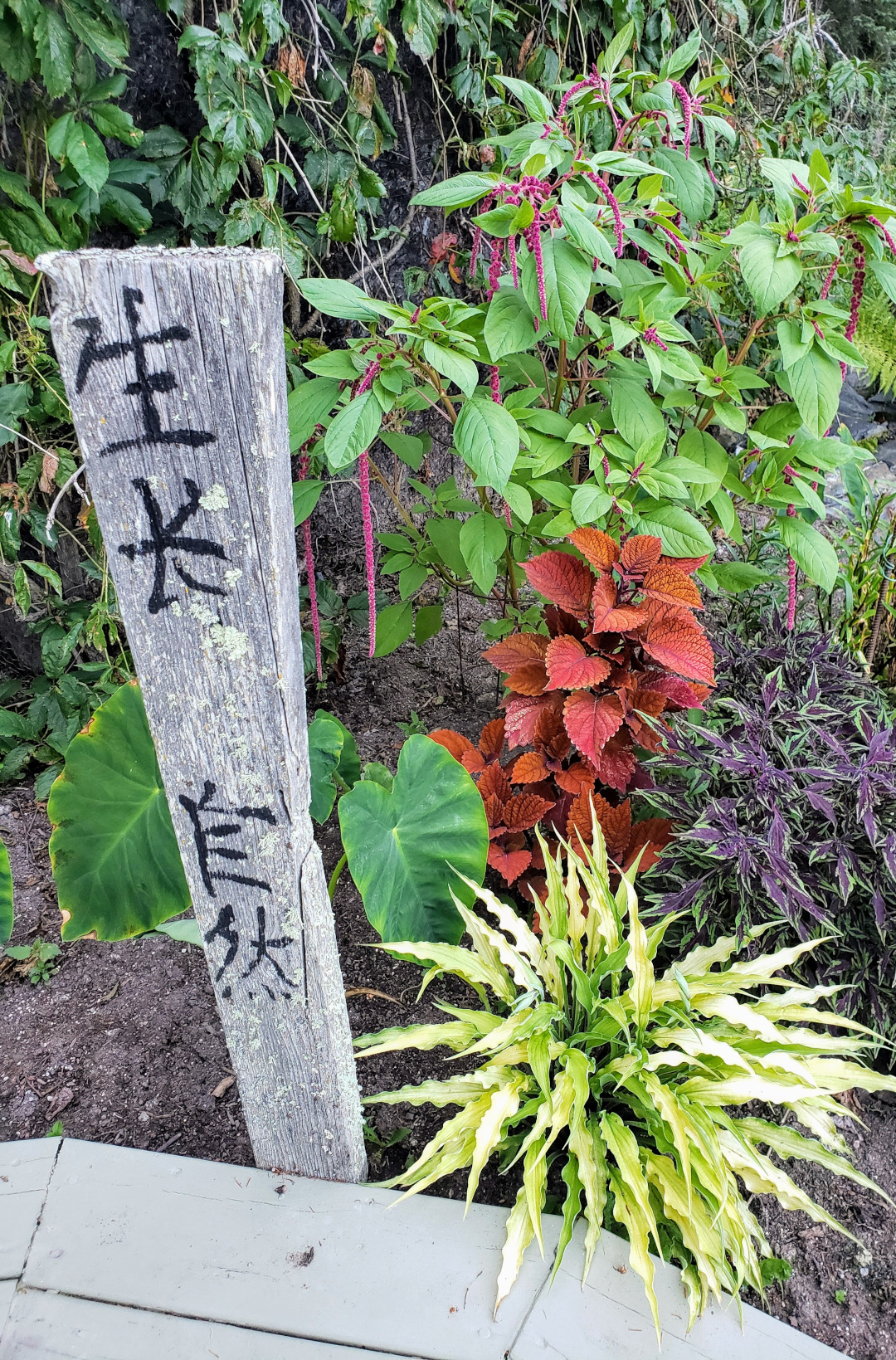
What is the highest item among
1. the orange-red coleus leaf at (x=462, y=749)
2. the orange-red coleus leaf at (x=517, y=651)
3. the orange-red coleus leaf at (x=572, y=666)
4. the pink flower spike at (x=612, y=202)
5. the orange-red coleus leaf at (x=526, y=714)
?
the pink flower spike at (x=612, y=202)

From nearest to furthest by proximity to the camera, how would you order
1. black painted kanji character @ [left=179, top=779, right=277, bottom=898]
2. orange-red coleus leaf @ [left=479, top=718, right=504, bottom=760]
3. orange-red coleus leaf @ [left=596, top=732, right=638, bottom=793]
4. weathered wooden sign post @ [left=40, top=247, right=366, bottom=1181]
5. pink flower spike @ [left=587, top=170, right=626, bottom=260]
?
1. weathered wooden sign post @ [left=40, top=247, right=366, bottom=1181]
2. black painted kanji character @ [left=179, top=779, right=277, bottom=898]
3. pink flower spike @ [left=587, top=170, right=626, bottom=260]
4. orange-red coleus leaf @ [left=596, top=732, right=638, bottom=793]
5. orange-red coleus leaf @ [left=479, top=718, right=504, bottom=760]

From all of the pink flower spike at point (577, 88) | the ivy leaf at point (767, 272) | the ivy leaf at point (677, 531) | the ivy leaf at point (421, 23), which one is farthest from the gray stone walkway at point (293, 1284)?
the ivy leaf at point (421, 23)

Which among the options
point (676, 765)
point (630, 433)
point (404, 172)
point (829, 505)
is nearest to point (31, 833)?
point (676, 765)

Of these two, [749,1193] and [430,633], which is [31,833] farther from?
[749,1193]

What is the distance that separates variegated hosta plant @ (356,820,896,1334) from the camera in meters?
1.04

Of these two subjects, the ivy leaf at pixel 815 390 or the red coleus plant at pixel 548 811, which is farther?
the red coleus plant at pixel 548 811

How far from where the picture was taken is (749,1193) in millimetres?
1313

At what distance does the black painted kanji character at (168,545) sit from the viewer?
2.55 ft

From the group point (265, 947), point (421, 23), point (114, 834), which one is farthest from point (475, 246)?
point (265, 947)

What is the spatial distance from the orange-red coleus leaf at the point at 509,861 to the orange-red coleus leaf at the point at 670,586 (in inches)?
21.8

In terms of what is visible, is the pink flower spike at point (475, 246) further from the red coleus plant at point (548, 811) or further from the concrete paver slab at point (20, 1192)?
the concrete paver slab at point (20, 1192)

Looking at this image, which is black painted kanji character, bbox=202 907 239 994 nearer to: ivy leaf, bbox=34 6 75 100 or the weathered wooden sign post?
the weathered wooden sign post

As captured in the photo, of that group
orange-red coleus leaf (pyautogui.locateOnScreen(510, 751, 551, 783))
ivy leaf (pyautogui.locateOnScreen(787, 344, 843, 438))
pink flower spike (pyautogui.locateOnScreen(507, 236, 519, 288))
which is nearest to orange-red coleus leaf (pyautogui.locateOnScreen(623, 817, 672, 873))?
orange-red coleus leaf (pyautogui.locateOnScreen(510, 751, 551, 783))

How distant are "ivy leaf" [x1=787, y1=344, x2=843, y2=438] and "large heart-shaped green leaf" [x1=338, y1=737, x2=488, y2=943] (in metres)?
0.80
